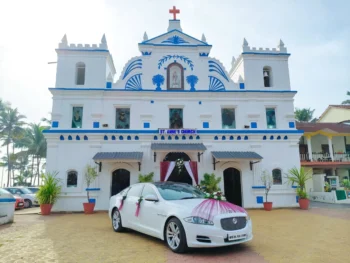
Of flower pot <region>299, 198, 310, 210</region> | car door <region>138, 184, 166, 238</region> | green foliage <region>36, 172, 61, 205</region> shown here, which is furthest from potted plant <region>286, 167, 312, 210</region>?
green foliage <region>36, 172, 61, 205</region>

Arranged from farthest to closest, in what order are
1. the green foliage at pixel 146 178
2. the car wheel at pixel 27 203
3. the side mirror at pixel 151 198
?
the car wheel at pixel 27 203 → the green foliage at pixel 146 178 → the side mirror at pixel 151 198

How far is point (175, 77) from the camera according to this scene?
15555 millimetres

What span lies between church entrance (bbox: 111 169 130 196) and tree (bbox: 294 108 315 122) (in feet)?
116

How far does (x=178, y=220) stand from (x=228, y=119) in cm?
1072

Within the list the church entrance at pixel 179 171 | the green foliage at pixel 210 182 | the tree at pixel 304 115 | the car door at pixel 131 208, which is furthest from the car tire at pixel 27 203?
the tree at pixel 304 115

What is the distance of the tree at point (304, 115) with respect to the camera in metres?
41.2

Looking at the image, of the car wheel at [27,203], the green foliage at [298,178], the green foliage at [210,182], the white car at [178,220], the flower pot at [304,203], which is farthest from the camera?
the car wheel at [27,203]

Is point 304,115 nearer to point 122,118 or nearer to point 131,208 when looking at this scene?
point 122,118

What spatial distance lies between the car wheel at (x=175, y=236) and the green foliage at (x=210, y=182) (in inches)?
291

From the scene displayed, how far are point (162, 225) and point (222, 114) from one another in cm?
1053

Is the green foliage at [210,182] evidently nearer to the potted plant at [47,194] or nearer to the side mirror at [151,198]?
the side mirror at [151,198]

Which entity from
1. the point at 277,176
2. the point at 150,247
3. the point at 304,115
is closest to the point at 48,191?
the point at 150,247

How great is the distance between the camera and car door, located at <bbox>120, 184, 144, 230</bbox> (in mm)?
6941

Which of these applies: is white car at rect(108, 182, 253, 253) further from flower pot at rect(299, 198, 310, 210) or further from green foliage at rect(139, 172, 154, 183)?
flower pot at rect(299, 198, 310, 210)
